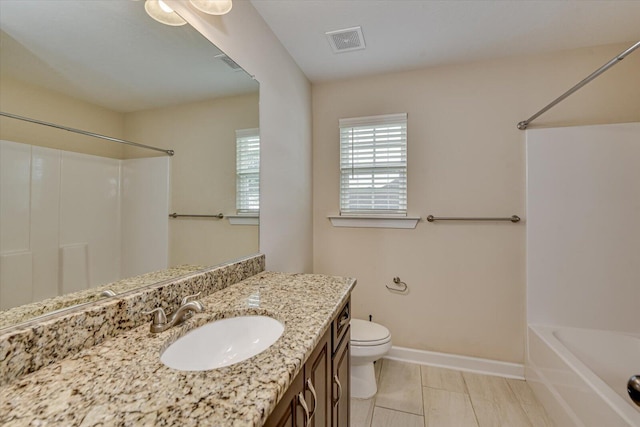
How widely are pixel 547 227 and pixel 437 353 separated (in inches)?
49.2

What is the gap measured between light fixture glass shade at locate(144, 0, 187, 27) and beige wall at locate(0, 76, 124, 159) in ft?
1.44

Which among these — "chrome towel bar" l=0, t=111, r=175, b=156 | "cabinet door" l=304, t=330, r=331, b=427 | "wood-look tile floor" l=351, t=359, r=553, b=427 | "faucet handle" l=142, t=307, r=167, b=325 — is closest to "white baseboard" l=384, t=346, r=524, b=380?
"wood-look tile floor" l=351, t=359, r=553, b=427

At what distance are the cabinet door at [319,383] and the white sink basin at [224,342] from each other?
146 mm

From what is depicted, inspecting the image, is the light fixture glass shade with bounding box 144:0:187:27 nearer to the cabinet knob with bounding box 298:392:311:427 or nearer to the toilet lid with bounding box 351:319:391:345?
the cabinet knob with bounding box 298:392:311:427

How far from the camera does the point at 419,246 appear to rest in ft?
7.20

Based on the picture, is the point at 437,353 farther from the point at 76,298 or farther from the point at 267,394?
the point at 76,298

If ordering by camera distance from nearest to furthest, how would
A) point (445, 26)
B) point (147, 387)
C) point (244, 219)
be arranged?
point (147, 387) < point (244, 219) < point (445, 26)

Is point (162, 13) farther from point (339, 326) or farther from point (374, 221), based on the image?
point (374, 221)

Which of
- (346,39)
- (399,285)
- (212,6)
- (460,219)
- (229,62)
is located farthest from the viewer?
(399,285)

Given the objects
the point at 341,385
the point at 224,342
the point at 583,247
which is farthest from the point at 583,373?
the point at 224,342

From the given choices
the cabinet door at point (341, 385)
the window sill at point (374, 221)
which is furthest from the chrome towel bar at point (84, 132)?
the window sill at point (374, 221)

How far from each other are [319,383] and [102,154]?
3.35 ft

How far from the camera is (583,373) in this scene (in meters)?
1.34

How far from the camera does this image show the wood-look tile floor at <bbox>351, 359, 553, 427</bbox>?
1.59 meters
